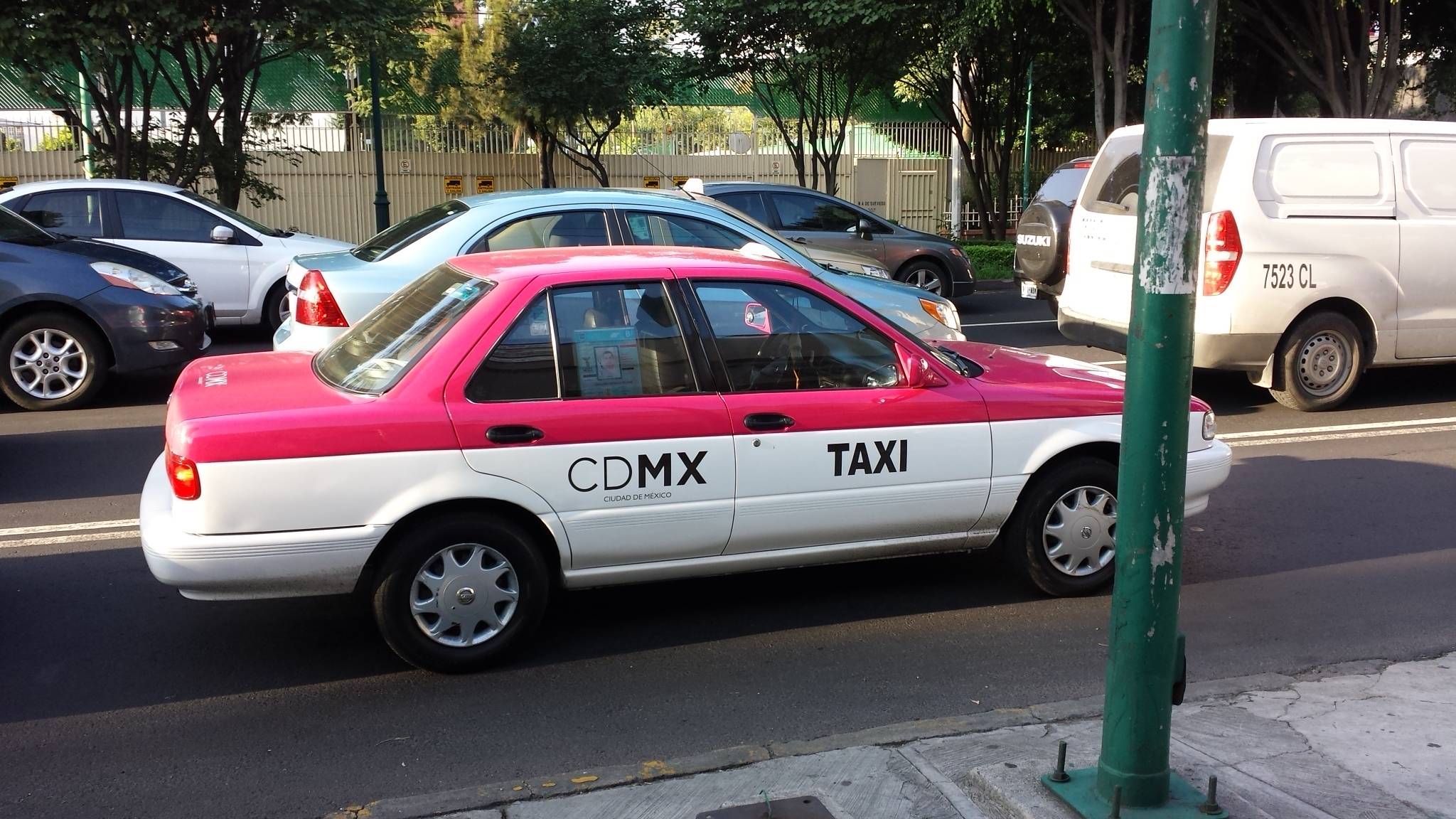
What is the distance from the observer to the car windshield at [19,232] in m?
9.69

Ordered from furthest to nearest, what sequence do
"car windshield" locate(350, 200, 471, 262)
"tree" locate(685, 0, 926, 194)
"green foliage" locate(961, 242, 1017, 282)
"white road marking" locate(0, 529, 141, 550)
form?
"green foliage" locate(961, 242, 1017, 282), "tree" locate(685, 0, 926, 194), "car windshield" locate(350, 200, 471, 262), "white road marking" locate(0, 529, 141, 550)

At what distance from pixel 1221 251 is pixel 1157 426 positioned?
5988 mm

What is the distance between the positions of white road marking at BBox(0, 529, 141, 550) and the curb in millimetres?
3162

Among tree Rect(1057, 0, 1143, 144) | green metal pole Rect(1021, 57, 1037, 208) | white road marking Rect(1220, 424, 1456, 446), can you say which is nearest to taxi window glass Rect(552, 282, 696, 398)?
white road marking Rect(1220, 424, 1456, 446)

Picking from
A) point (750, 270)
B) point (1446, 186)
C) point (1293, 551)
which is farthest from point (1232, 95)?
point (750, 270)

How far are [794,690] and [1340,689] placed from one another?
2.07 m

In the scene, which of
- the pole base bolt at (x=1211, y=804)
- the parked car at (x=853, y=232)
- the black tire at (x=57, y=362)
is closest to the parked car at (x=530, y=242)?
the black tire at (x=57, y=362)

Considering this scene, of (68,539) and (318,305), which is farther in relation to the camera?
(318,305)

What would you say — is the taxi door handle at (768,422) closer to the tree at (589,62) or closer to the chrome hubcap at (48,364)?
the chrome hubcap at (48,364)

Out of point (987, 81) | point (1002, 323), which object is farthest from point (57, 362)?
point (987, 81)

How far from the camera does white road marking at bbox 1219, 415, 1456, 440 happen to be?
8.97 metres

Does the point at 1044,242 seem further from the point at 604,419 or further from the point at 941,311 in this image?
the point at 604,419

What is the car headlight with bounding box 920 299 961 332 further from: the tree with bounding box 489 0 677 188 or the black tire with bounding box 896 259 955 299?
the tree with bounding box 489 0 677 188

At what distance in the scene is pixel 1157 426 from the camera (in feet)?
11.4
